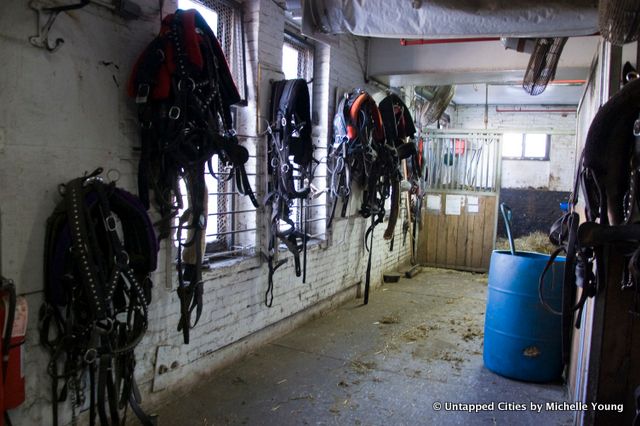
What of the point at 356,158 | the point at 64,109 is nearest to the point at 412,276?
the point at 356,158

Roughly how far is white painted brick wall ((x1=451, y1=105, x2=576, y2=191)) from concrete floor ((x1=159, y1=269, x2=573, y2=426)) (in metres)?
6.45

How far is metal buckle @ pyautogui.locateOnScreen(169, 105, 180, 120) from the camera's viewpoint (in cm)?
229

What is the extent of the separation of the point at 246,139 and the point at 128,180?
1099 millimetres

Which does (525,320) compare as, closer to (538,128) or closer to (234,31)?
(234,31)

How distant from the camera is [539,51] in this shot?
10.2 ft

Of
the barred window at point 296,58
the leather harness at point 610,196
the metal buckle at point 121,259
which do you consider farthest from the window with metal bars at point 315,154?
the leather harness at point 610,196

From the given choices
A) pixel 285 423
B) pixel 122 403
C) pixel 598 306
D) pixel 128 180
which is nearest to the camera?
pixel 598 306

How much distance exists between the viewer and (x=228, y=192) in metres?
3.17

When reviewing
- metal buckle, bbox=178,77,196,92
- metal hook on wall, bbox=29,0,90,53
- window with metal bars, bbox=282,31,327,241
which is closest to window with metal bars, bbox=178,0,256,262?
window with metal bars, bbox=282,31,327,241

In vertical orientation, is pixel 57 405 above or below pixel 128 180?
below

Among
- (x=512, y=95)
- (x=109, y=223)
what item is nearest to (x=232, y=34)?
(x=109, y=223)

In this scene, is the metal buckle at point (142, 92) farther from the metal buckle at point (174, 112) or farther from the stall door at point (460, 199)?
the stall door at point (460, 199)

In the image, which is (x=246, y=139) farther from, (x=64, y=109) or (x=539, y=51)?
(x=539, y=51)

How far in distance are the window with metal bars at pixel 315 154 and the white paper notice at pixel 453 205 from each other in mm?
3096
